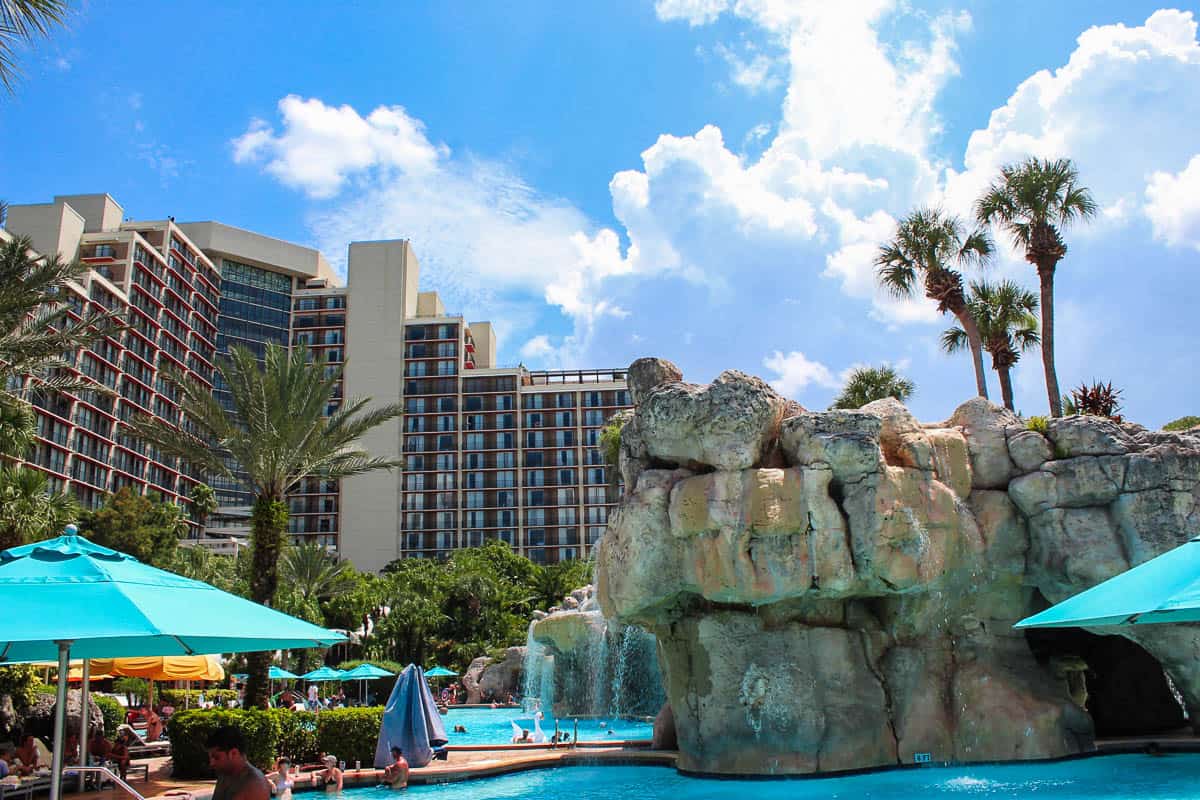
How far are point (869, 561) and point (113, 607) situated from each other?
11786mm

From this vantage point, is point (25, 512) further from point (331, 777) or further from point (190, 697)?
point (331, 777)

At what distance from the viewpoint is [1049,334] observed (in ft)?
78.1

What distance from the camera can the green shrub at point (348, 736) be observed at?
636 inches

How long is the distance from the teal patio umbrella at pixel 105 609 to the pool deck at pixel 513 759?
6.10 m

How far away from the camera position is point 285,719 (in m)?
16.0

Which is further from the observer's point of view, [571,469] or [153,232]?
[571,469]

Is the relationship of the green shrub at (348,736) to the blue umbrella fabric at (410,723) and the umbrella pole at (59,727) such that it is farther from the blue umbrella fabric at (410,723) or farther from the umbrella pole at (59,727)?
the umbrella pole at (59,727)

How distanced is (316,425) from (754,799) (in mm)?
13005

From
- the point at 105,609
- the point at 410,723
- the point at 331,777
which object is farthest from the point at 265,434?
the point at 105,609

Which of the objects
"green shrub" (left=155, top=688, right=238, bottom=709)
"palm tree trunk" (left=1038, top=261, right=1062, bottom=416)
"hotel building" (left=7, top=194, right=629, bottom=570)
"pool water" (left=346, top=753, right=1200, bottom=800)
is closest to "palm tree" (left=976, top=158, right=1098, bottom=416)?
"palm tree trunk" (left=1038, top=261, right=1062, bottom=416)

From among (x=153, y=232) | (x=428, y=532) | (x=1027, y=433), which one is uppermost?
(x=153, y=232)

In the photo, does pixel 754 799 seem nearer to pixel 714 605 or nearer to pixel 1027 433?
pixel 714 605

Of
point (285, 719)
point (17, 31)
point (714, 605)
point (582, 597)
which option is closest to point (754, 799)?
point (714, 605)

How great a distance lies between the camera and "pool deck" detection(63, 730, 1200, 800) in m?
14.6
